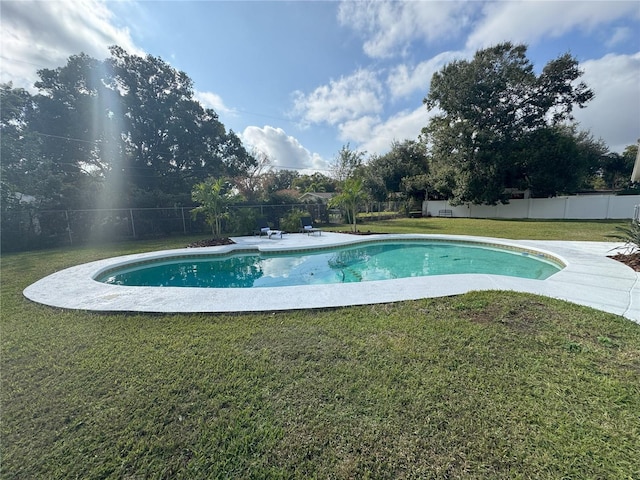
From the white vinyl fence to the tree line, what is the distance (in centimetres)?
130

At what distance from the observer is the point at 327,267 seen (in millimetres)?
8258

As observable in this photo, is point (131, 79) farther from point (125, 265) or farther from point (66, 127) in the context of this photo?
point (125, 265)

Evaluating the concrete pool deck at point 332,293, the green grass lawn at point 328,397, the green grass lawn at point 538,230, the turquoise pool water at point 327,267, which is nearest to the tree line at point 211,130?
the green grass lawn at point 538,230

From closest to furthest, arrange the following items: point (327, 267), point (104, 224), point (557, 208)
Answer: point (327, 267), point (104, 224), point (557, 208)

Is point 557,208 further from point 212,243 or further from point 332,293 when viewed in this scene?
point 212,243

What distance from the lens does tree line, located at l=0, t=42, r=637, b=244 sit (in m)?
16.8

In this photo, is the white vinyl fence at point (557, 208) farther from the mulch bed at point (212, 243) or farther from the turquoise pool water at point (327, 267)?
the mulch bed at point (212, 243)

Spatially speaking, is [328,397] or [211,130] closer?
[328,397]

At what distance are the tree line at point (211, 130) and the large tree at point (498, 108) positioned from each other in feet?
0.26

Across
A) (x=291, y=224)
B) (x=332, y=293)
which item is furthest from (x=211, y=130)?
(x=332, y=293)

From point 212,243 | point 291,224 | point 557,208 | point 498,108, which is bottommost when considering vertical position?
point 212,243

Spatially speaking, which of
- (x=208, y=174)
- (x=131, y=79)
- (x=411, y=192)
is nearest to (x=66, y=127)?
(x=131, y=79)

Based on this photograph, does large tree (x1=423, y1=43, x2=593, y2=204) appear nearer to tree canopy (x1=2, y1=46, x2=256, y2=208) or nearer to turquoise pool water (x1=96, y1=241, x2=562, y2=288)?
turquoise pool water (x1=96, y1=241, x2=562, y2=288)

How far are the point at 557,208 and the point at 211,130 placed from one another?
1122 inches
